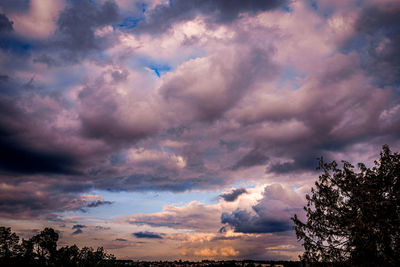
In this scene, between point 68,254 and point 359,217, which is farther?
point 68,254

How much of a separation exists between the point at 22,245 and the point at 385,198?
10460 cm

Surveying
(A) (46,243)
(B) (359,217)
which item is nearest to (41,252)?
(A) (46,243)

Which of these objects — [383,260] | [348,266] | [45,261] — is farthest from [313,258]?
[45,261]

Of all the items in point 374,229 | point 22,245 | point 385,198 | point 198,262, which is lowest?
point 198,262

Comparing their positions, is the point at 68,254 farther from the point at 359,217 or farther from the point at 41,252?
the point at 359,217

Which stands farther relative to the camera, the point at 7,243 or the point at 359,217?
the point at 7,243

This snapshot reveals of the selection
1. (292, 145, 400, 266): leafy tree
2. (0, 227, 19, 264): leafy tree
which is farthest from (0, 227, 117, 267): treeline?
(292, 145, 400, 266): leafy tree

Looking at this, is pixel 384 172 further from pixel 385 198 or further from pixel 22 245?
pixel 22 245

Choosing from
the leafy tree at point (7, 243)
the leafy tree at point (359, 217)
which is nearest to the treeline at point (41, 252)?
the leafy tree at point (7, 243)

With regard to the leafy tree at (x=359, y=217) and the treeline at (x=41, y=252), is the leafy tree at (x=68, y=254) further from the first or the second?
the leafy tree at (x=359, y=217)

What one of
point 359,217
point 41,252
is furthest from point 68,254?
point 359,217

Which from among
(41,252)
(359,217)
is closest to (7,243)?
(41,252)

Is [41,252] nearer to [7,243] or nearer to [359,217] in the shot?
[7,243]

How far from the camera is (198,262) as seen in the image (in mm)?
159375
